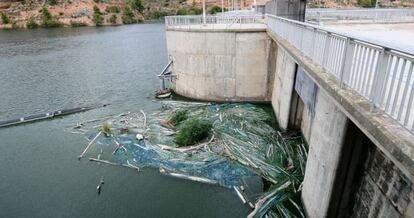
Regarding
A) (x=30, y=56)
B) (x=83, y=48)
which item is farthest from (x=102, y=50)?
(x=30, y=56)

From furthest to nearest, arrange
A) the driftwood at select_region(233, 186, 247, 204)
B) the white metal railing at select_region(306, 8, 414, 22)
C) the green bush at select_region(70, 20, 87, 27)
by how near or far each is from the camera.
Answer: the green bush at select_region(70, 20, 87, 27) < the white metal railing at select_region(306, 8, 414, 22) < the driftwood at select_region(233, 186, 247, 204)

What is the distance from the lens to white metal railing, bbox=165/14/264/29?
21109mm

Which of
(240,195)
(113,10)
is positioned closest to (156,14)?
(113,10)

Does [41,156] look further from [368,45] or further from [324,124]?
[368,45]

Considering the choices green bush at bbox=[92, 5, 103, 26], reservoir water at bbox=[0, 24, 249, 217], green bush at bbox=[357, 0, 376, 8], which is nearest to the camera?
reservoir water at bbox=[0, 24, 249, 217]

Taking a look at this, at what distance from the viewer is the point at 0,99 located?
71.6 feet

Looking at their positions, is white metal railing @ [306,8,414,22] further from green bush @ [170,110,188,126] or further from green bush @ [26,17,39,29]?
green bush @ [26,17,39,29]

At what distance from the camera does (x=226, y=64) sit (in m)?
18.8

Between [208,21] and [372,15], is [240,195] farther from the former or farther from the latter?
[208,21]

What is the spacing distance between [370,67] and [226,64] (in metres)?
14.4

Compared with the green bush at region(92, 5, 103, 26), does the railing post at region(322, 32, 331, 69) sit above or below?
above

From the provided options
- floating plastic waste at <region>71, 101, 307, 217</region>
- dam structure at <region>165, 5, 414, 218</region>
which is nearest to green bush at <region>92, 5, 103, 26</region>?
floating plastic waste at <region>71, 101, 307, 217</region>

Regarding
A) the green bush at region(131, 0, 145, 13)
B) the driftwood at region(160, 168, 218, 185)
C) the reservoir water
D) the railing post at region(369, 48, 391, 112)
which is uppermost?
the railing post at region(369, 48, 391, 112)

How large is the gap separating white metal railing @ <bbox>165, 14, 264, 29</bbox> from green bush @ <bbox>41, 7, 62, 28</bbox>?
72769mm
